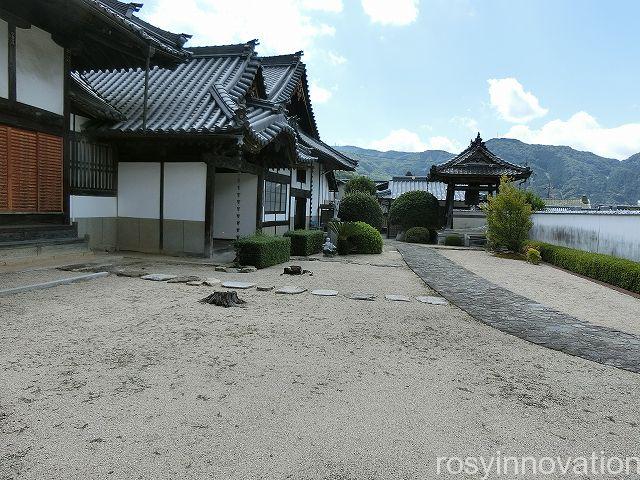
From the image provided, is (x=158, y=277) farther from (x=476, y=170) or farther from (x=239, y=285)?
(x=476, y=170)

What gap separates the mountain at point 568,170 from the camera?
98125 mm

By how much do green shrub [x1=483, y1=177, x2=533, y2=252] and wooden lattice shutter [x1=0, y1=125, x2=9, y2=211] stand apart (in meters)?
17.1

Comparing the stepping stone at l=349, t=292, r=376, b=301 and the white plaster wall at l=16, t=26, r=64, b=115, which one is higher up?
the white plaster wall at l=16, t=26, r=64, b=115

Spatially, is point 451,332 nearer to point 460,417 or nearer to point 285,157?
point 460,417

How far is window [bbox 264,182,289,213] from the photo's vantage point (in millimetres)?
15688

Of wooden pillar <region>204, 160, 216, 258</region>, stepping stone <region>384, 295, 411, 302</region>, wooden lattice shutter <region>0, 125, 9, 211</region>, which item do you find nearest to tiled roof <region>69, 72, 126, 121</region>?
wooden lattice shutter <region>0, 125, 9, 211</region>

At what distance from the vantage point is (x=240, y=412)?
340 centimetres

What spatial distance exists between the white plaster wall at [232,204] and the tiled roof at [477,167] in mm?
13944

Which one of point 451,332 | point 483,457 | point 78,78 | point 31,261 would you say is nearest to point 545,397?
point 483,457

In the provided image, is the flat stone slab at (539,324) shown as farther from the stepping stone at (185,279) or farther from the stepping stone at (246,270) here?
the stepping stone at (185,279)

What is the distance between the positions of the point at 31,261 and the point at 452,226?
74.9 ft

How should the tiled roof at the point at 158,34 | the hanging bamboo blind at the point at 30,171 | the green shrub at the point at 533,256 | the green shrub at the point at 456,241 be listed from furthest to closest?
the green shrub at the point at 456,241 < the green shrub at the point at 533,256 < the tiled roof at the point at 158,34 < the hanging bamboo blind at the point at 30,171

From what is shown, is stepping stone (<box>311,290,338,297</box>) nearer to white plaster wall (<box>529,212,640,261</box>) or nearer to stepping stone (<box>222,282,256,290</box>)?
stepping stone (<box>222,282,256,290</box>)

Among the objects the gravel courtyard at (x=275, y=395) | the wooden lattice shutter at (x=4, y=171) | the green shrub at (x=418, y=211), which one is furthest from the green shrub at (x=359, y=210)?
the gravel courtyard at (x=275, y=395)
